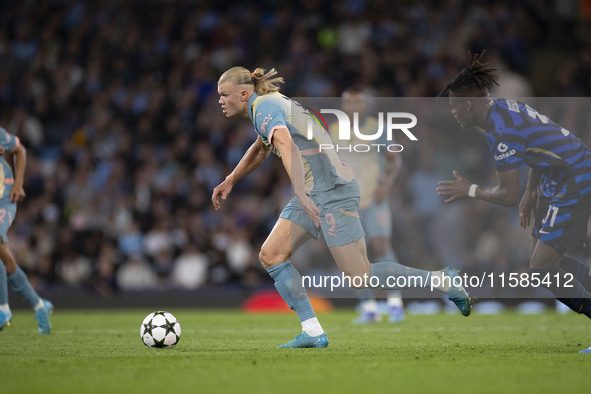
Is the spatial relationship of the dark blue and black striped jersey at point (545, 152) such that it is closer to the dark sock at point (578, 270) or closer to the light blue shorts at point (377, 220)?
the dark sock at point (578, 270)

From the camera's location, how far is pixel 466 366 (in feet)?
19.4

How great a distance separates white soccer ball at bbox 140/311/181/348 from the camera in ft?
23.5

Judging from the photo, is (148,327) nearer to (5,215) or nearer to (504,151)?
(5,215)

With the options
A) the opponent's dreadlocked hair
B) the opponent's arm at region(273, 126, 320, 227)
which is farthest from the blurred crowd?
the opponent's arm at region(273, 126, 320, 227)

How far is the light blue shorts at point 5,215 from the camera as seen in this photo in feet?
28.8

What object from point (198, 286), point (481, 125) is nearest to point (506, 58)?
point (198, 286)

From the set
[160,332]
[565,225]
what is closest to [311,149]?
[160,332]

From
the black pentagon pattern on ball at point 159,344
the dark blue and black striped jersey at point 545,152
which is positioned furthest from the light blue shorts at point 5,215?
the dark blue and black striped jersey at point 545,152

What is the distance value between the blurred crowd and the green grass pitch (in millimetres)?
4951

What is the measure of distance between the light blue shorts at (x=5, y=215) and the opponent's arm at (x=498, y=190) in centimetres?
449

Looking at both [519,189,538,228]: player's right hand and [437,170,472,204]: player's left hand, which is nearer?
[437,170,472,204]: player's left hand

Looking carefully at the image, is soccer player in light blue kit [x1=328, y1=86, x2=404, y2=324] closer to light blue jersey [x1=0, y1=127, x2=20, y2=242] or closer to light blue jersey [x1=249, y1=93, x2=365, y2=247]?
light blue jersey [x1=249, y1=93, x2=365, y2=247]

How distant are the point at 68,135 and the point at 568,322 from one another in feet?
35.4

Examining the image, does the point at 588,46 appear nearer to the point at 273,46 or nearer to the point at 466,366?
the point at 273,46
